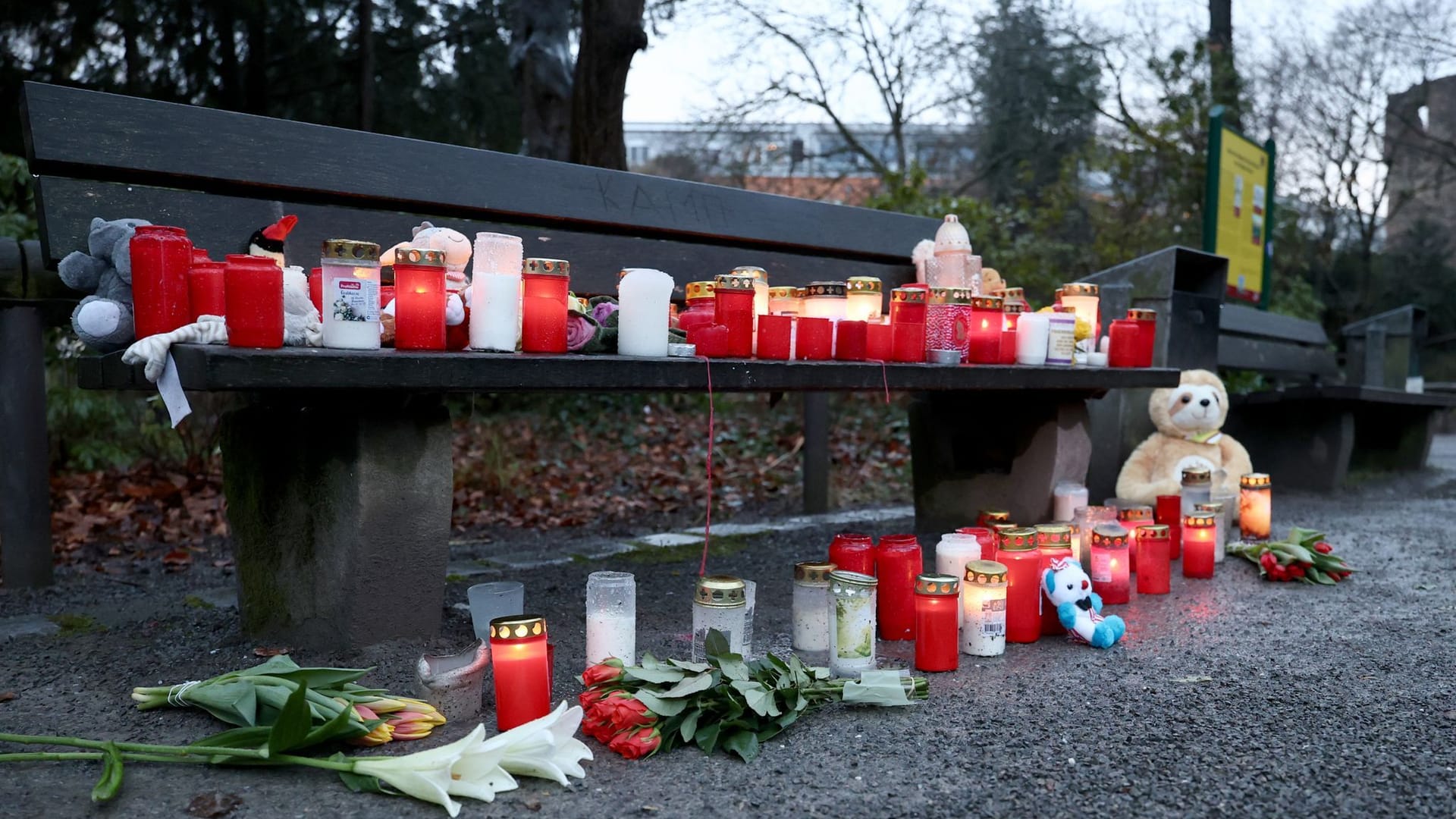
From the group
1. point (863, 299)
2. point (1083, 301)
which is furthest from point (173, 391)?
point (1083, 301)

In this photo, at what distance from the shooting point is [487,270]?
236cm

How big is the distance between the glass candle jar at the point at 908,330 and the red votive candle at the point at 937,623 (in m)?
0.77

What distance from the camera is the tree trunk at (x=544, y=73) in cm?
743

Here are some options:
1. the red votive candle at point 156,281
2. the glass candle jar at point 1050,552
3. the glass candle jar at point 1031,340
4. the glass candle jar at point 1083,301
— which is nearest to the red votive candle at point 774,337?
the glass candle jar at point 1050,552

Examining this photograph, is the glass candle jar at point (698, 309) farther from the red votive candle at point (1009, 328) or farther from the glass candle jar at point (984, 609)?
the red votive candle at point (1009, 328)

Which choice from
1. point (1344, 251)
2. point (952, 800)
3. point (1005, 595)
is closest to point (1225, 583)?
point (1005, 595)

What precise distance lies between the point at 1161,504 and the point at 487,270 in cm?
271

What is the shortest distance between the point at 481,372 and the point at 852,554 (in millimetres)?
1107

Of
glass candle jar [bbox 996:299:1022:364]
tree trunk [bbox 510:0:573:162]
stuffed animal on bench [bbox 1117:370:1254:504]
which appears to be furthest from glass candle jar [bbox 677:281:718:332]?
tree trunk [bbox 510:0:573:162]

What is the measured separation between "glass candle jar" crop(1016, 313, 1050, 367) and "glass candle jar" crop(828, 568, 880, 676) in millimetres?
1415

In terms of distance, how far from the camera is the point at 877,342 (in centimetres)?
299

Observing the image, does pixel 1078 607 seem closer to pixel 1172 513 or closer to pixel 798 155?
pixel 1172 513

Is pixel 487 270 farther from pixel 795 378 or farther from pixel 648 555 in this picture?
pixel 648 555

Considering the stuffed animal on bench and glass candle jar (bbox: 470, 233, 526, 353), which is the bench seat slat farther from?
the stuffed animal on bench
